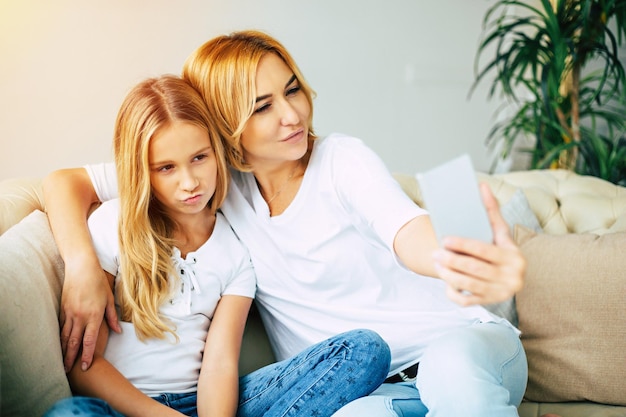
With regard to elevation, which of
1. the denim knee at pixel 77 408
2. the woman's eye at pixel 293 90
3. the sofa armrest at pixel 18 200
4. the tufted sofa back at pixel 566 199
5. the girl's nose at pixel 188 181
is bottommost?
the denim knee at pixel 77 408

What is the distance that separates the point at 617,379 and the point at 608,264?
0.27 meters

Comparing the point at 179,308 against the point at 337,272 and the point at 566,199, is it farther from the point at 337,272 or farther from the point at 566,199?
the point at 566,199

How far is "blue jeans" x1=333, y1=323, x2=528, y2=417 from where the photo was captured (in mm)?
1028

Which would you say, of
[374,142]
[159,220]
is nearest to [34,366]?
[159,220]

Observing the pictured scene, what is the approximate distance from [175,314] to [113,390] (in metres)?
0.20

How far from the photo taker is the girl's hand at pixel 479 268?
2.67 ft

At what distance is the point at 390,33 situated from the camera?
9.82 feet

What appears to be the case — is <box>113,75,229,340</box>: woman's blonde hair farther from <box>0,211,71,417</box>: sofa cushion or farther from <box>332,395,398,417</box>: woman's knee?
<box>332,395,398,417</box>: woman's knee

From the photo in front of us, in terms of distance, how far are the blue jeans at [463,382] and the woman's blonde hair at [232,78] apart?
0.56 m

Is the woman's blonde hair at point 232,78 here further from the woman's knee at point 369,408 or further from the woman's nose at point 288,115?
the woman's knee at point 369,408

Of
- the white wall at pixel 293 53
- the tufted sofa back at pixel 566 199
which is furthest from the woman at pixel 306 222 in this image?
the white wall at pixel 293 53

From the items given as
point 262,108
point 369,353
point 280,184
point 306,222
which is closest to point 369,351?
point 369,353

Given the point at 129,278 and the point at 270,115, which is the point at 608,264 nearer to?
the point at 270,115

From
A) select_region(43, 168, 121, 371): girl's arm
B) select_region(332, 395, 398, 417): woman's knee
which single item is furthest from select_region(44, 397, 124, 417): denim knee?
select_region(332, 395, 398, 417): woman's knee
